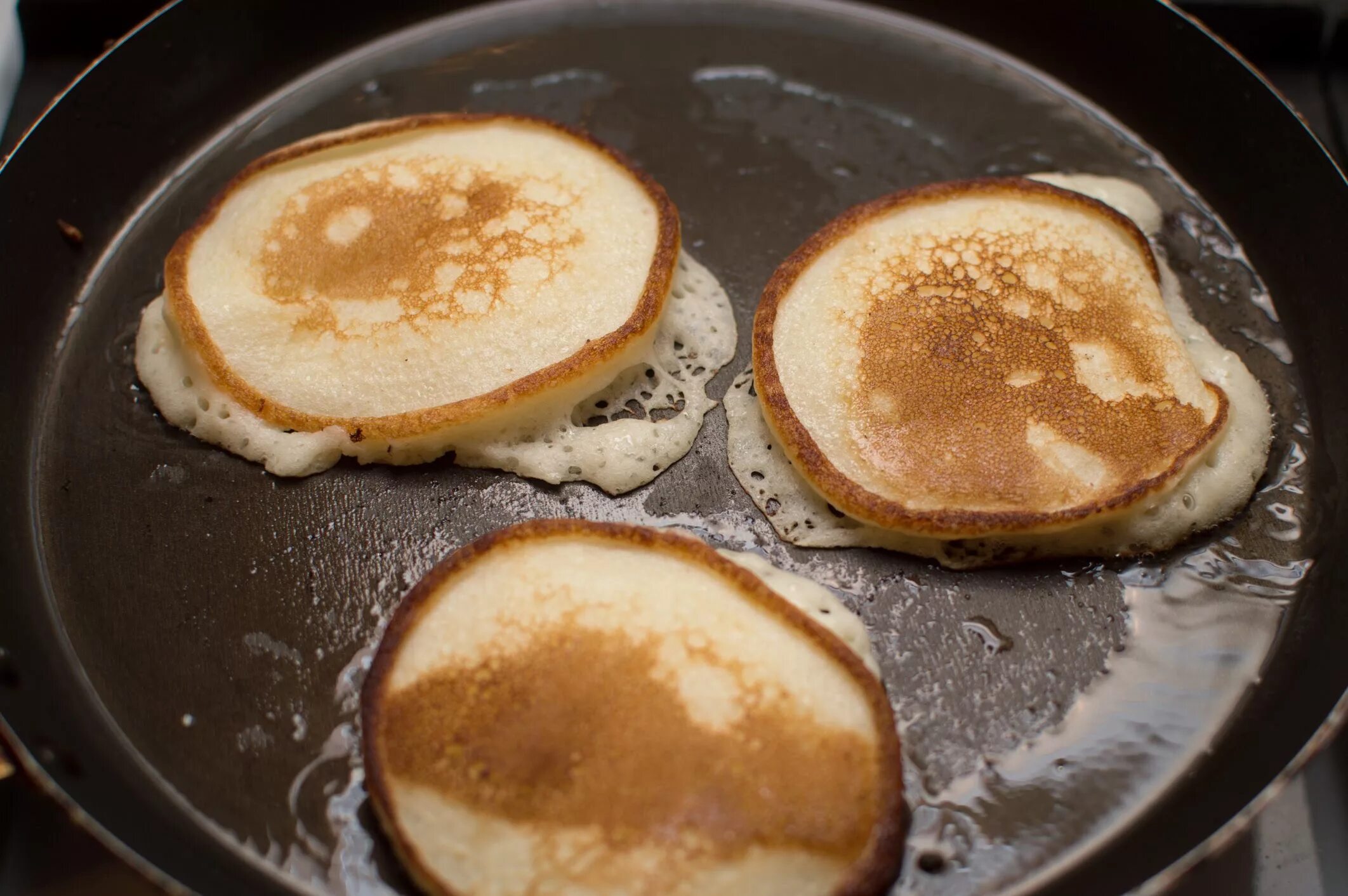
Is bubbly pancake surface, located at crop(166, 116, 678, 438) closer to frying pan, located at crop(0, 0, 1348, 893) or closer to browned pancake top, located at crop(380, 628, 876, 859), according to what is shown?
frying pan, located at crop(0, 0, 1348, 893)

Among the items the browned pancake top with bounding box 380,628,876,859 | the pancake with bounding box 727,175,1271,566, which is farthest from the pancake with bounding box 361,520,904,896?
the pancake with bounding box 727,175,1271,566

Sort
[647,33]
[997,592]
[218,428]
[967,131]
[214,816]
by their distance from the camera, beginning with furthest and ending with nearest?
[647,33]
[967,131]
[218,428]
[997,592]
[214,816]

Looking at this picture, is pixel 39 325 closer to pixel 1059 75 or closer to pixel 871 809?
pixel 871 809

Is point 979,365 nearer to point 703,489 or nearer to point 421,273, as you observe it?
point 703,489

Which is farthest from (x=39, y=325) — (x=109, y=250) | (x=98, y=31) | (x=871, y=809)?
(x=871, y=809)

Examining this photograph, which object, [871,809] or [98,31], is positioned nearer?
[871,809]
